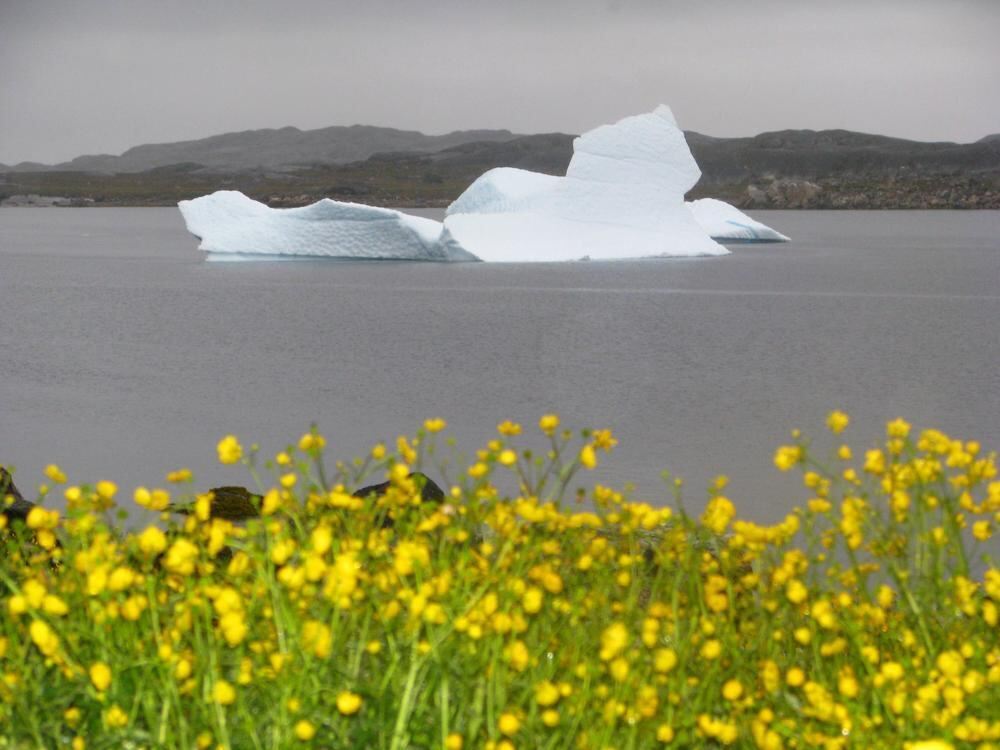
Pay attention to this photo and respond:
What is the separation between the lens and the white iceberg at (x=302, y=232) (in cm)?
2752

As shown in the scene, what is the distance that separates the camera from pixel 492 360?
604 inches

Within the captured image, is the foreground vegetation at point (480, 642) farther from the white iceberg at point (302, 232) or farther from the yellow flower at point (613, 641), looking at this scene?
the white iceberg at point (302, 232)

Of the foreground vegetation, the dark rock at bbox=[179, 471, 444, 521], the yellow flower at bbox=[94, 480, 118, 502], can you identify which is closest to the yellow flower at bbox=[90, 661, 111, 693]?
the foreground vegetation

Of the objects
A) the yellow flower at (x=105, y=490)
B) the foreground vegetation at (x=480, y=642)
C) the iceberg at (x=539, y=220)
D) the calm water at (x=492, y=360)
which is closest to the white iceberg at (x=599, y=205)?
the iceberg at (x=539, y=220)

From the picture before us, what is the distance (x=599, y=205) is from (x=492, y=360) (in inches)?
537

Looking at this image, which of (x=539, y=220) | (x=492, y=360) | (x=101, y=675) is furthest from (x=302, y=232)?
(x=101, y=675)

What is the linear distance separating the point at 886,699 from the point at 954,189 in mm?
101247

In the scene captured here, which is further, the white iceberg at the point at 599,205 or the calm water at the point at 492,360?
the white iceberg at the point at 599,205

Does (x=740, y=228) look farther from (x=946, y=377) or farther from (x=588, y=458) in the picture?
(x=588, y=458)

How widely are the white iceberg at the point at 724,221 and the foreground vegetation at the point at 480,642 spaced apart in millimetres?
36051

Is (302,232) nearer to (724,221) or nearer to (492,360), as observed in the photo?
(492,360)

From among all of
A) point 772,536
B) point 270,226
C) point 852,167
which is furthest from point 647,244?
point 852,167

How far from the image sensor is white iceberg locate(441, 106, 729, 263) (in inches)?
1099

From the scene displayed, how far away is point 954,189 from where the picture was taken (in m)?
97.4
